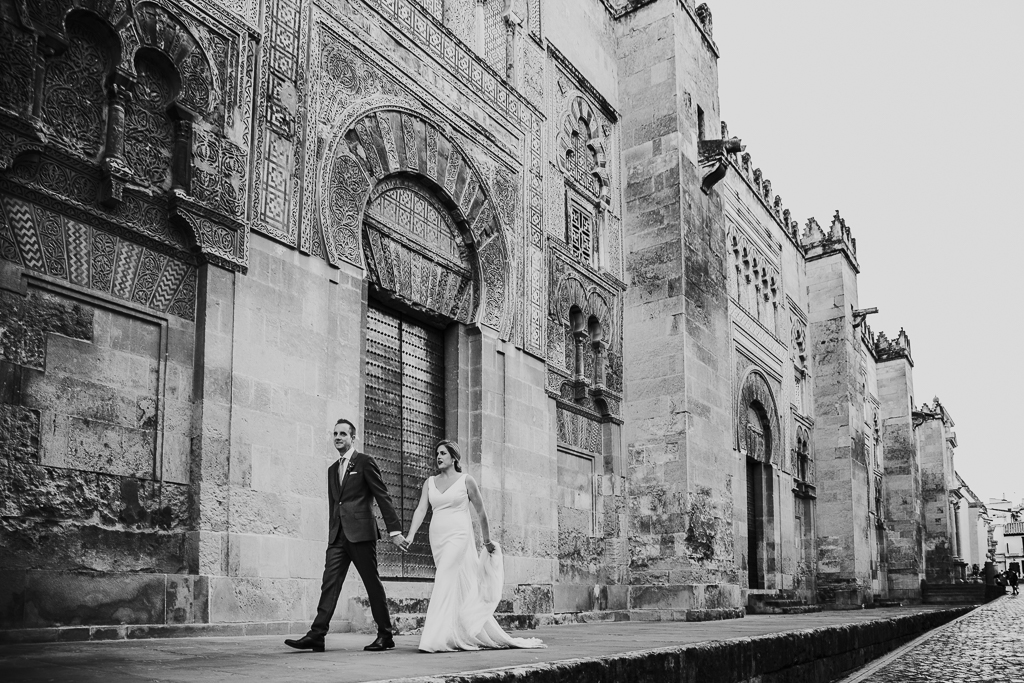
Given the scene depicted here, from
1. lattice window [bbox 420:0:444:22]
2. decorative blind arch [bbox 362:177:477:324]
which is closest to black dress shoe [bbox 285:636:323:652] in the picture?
decorative blind arch [bbox 362:177:477:324]

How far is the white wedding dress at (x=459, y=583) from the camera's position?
19.8 ft

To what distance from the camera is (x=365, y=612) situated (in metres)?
8.06

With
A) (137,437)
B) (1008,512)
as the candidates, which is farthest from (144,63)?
(1008,512)

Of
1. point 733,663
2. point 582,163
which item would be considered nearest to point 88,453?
point 733,663

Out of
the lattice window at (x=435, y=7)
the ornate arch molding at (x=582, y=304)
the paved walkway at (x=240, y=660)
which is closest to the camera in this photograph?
the paved walkway at (x=240, y=660)

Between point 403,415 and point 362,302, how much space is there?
1.51 meters

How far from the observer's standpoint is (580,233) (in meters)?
12.9

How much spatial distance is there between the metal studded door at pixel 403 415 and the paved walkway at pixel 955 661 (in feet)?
13.6

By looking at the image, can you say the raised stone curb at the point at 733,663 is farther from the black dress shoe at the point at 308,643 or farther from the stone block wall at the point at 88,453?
the stone block wall at the point at 88,453

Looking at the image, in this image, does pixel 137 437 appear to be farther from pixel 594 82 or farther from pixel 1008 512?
pixel 1008 512

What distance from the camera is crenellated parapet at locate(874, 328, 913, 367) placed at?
115 ft

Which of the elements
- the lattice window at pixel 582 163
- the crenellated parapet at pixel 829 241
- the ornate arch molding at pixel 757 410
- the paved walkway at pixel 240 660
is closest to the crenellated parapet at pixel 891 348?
the crenellated parapet at pixel 829 241

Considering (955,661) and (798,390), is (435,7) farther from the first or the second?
(798,390)

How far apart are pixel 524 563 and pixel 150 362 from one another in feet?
17.3
